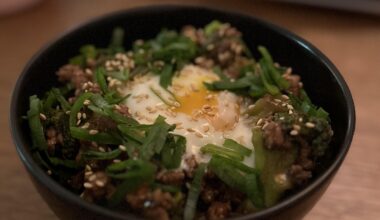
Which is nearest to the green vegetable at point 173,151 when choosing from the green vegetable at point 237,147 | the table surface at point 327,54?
the green vegetable at point 237,147

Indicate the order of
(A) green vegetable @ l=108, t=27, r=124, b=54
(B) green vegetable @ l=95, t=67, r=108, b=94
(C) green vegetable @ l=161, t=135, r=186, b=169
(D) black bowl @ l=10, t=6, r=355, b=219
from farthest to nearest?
(A) green vegetable @ l=108, t=27, r=124, b=54 < (B) green vegetable @ l=95, t=67, r=108, b=94 < (C) green vegetable @ l=161, t=135, r=186, b=169 < (D) black bowl @ l=10, t=6, r=355, b=219

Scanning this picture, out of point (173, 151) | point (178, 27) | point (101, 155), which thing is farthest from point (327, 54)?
point (101, 155)

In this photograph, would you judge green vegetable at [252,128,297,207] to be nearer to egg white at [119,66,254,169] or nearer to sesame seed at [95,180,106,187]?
egg white at [119,66,254,169]

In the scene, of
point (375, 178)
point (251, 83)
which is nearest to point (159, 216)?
point (251, 83)

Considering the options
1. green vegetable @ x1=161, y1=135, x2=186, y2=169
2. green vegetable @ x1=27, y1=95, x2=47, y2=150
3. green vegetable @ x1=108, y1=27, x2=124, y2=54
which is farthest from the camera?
green vegetable @ x1=108, y1=27, x2=124, y2=54

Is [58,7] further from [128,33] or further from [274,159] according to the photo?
[274,159]

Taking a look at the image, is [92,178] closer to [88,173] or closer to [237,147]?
[88,173]

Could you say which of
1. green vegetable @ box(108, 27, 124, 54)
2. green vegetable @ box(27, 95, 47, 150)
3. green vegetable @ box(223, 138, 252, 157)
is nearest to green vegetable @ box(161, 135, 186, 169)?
green vegetable @ box(223, 138, 252, 157)
